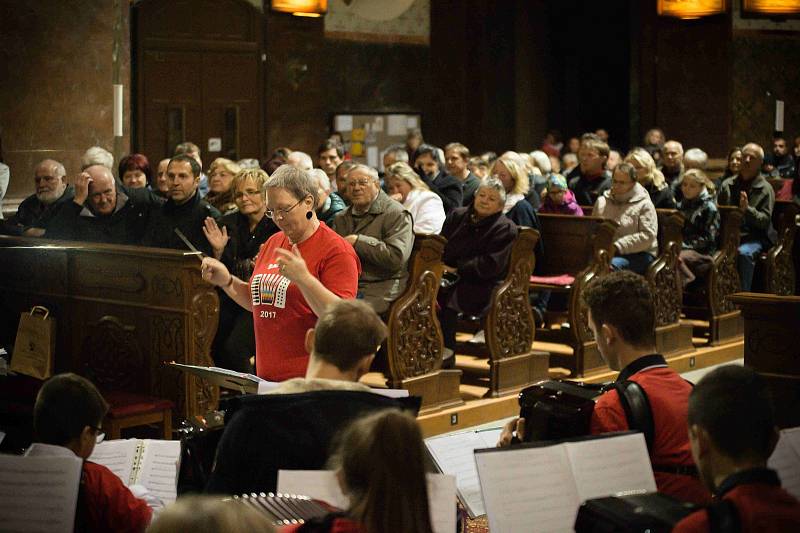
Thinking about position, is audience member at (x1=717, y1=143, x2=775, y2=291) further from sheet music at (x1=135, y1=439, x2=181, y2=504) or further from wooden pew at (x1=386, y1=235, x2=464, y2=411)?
sheet music at (x1=135, y1=439, x2=181, y2=504)

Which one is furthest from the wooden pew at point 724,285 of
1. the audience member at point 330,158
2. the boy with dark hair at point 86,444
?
the boy with dark hair at point 86,444

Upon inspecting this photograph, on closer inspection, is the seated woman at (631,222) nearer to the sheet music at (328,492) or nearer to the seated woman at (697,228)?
the seated woman at (697,228)

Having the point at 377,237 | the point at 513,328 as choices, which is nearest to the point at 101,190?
the point at 377,237

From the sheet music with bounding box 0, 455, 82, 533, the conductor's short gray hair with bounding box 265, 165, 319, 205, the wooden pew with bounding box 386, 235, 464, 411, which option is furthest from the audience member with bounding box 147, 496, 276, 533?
the wooden pew with bounding box 386, 235, 464, 411

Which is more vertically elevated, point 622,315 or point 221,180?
point 221,180

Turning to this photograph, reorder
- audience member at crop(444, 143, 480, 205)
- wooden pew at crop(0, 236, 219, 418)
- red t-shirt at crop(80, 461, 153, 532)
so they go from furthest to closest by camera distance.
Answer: audience member at crop(444, 143, 480, 205), wooden pew at crop(0, 236, 219, 418), red t-shirt at crop(80, 461, 153, 532)

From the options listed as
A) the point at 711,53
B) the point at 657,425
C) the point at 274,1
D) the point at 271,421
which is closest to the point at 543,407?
the point at 657,425

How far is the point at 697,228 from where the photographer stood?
353 inches

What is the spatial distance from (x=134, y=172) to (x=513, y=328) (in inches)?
125

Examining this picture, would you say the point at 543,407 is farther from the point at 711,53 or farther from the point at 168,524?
the point at 711,53

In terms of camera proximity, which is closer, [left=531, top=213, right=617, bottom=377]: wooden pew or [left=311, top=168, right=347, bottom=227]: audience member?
[left=311, top=168, right=347, bottom=227]: audience member

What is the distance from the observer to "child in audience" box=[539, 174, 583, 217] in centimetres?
898

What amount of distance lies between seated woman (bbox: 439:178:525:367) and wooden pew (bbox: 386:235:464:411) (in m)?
0.44

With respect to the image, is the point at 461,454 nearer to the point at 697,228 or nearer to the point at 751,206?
the point at 697,228
